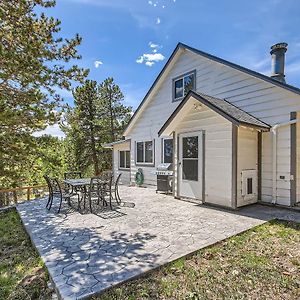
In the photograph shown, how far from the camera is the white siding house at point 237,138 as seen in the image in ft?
20.5

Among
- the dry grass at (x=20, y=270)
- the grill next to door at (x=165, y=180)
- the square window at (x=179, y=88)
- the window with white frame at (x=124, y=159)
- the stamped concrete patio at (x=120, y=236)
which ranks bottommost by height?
the dry grass at (x=20, y=270)

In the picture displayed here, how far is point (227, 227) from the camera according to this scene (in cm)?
474

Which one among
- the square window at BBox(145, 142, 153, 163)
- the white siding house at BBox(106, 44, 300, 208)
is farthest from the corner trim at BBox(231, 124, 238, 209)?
the square window at BBox(145, 142, 153, 163)

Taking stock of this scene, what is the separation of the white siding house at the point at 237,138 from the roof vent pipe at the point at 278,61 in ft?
4.09

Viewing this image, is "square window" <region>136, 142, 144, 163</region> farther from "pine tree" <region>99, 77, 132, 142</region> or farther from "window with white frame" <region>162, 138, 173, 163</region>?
"pine tree" <region>99, 77, 132, 142</region>

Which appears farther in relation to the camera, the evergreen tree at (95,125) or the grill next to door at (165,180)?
the evergreen tree at (95,125)

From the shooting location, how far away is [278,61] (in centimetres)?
762

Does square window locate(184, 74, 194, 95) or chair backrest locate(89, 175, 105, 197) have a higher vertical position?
square window locate(184, 74, 194, 95)

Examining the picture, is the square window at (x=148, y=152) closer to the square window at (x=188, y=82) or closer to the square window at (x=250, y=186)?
the square window at (x=188, y=82)

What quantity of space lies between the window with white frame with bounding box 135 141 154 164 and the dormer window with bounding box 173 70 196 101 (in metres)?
2.87

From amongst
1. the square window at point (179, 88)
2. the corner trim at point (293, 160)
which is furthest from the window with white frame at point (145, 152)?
the corner trim at point (293, 160)

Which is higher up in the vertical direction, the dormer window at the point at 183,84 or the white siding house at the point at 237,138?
the dormer window at the point at 183,84

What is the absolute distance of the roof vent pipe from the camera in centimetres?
753

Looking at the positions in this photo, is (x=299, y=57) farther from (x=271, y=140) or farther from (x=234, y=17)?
(x=271, y=140)
